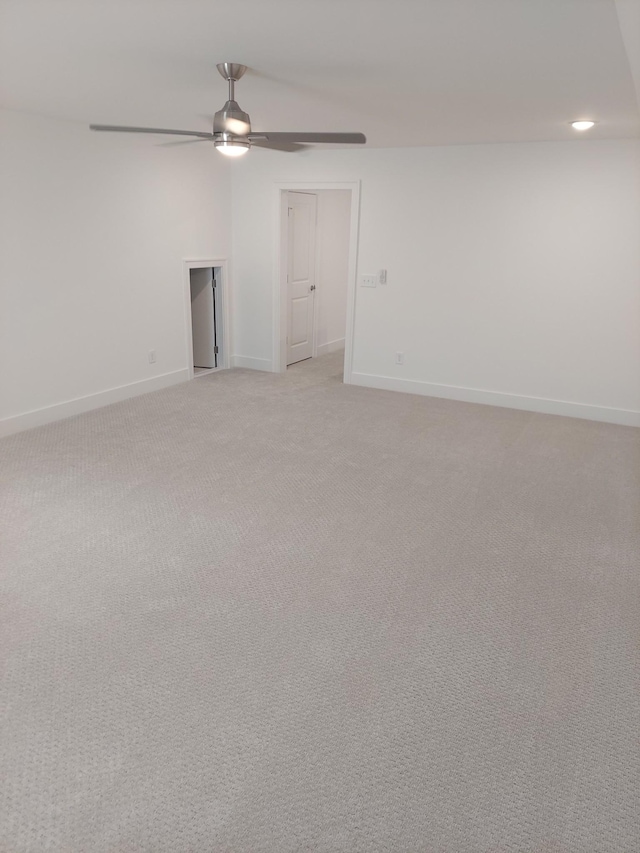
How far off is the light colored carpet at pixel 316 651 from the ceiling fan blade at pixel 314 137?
6.85 feet

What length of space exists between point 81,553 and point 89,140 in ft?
12.0

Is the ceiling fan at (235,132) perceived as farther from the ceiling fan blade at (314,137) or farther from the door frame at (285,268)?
the door frame at (285,268)

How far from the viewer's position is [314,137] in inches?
119

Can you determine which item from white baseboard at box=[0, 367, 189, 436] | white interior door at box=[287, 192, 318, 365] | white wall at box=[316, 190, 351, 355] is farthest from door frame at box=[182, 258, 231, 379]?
white wall at box=[316, 190, 351, 355]

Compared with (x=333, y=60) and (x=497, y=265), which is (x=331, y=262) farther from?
(x=333, y=60)

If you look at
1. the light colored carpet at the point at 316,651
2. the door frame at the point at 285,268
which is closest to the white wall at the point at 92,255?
the door frame at the point at 285,268

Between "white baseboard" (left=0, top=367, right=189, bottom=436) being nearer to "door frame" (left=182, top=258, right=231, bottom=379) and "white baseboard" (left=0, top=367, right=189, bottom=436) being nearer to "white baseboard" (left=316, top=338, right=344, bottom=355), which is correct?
"door frame" (left=182, top=258, right=231, bottom=379)

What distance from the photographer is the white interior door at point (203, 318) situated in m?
6.91

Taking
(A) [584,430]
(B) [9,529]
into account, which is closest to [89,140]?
(B) [9,529]

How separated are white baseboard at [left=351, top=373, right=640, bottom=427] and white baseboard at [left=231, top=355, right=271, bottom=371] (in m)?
1.16

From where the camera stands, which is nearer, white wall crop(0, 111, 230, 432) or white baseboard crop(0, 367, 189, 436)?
white wall crop(0, 111, 230, 432)

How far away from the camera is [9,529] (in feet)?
10.7

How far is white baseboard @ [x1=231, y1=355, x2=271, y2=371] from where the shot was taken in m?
7.11

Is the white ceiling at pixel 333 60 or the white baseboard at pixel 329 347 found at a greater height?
the white ceiling at pixel 333 60
